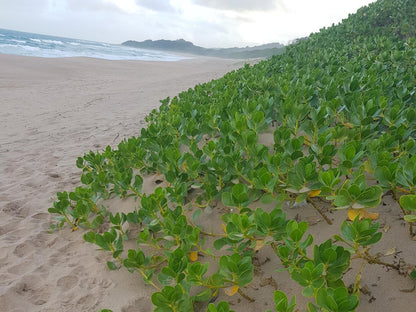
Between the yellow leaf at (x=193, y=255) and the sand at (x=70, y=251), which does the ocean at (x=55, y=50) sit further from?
the yellow leaf at (x=193, y=255)

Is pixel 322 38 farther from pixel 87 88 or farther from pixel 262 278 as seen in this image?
pixel 262 278

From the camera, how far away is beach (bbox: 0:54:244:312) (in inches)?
79.4

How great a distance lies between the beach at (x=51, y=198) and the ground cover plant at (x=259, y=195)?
0.61ft

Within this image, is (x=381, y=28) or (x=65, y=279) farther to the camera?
(x=381, y=28)

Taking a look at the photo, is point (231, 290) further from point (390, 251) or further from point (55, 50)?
point (55, 50)

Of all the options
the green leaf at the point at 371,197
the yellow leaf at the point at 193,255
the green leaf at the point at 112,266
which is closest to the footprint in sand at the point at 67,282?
the green leaf at the point at 112,266

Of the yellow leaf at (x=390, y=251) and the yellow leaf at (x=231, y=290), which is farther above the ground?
the yellow leaf at (x=390, y=251)

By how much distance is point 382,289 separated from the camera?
1478mm

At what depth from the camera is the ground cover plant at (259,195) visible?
1.45 metres

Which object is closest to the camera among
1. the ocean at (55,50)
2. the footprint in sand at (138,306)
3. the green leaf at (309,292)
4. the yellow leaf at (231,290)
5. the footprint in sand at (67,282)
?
the green leaf at (309,292)

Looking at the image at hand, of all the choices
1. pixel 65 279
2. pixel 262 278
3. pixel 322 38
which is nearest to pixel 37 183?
pixel 65 279

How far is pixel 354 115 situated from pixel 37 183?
369 centimetres

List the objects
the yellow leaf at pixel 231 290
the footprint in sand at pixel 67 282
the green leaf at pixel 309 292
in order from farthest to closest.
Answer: the footprint in sand at pixel 67 282 < the yellow leaf at pixel 231 290 < the green leaf at pixel 309 292

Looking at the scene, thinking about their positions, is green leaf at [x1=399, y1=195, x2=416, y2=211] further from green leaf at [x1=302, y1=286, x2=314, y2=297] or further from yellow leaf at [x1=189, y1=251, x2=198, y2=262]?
yellow leaf at [x1=189, y1=251, x2=198, y2=262]
